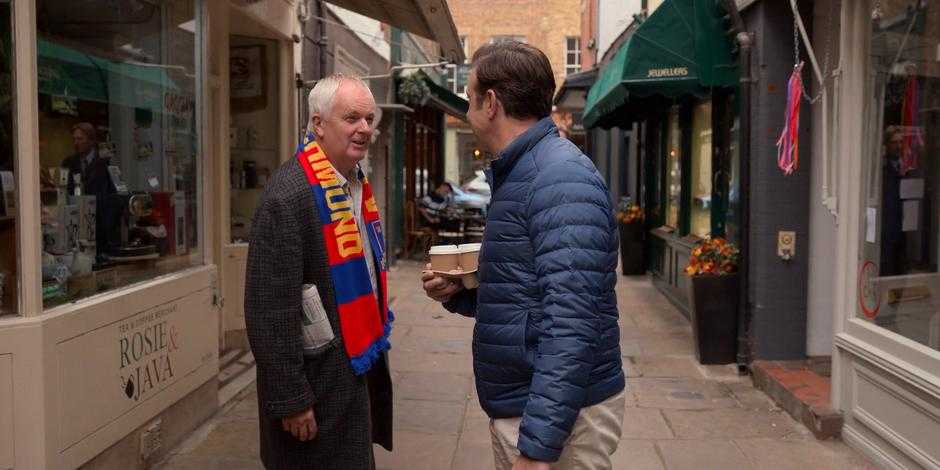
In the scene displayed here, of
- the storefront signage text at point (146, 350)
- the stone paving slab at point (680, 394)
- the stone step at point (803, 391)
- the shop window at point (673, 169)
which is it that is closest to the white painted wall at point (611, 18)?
the shop window at point (673, 169)

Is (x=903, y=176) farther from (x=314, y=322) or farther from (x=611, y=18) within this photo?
(x=611, y=18)

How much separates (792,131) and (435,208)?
11.0 meters

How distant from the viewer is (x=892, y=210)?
16.3 ft

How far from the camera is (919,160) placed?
475cm

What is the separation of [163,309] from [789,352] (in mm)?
4499

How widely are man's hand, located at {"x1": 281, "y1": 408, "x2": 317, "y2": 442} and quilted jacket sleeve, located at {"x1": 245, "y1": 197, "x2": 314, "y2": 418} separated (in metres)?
0.03

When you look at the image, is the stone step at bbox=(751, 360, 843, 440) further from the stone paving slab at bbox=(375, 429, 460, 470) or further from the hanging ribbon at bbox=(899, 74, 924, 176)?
the stone paving slab at bbox=(375, 429, 460, 470)

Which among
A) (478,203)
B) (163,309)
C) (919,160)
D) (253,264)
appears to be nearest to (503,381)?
(253,264)

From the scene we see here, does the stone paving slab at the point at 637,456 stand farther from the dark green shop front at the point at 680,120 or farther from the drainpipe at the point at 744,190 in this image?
the dark green shop front at the point at 680,120

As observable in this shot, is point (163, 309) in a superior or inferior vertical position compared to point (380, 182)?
inferior

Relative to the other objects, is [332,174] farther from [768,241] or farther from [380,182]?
[380,182]


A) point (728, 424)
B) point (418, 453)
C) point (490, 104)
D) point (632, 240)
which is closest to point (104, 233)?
point (418, 453)

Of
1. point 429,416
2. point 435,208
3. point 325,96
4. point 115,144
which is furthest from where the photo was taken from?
point 435,208

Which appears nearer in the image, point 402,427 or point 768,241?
point 402,427
